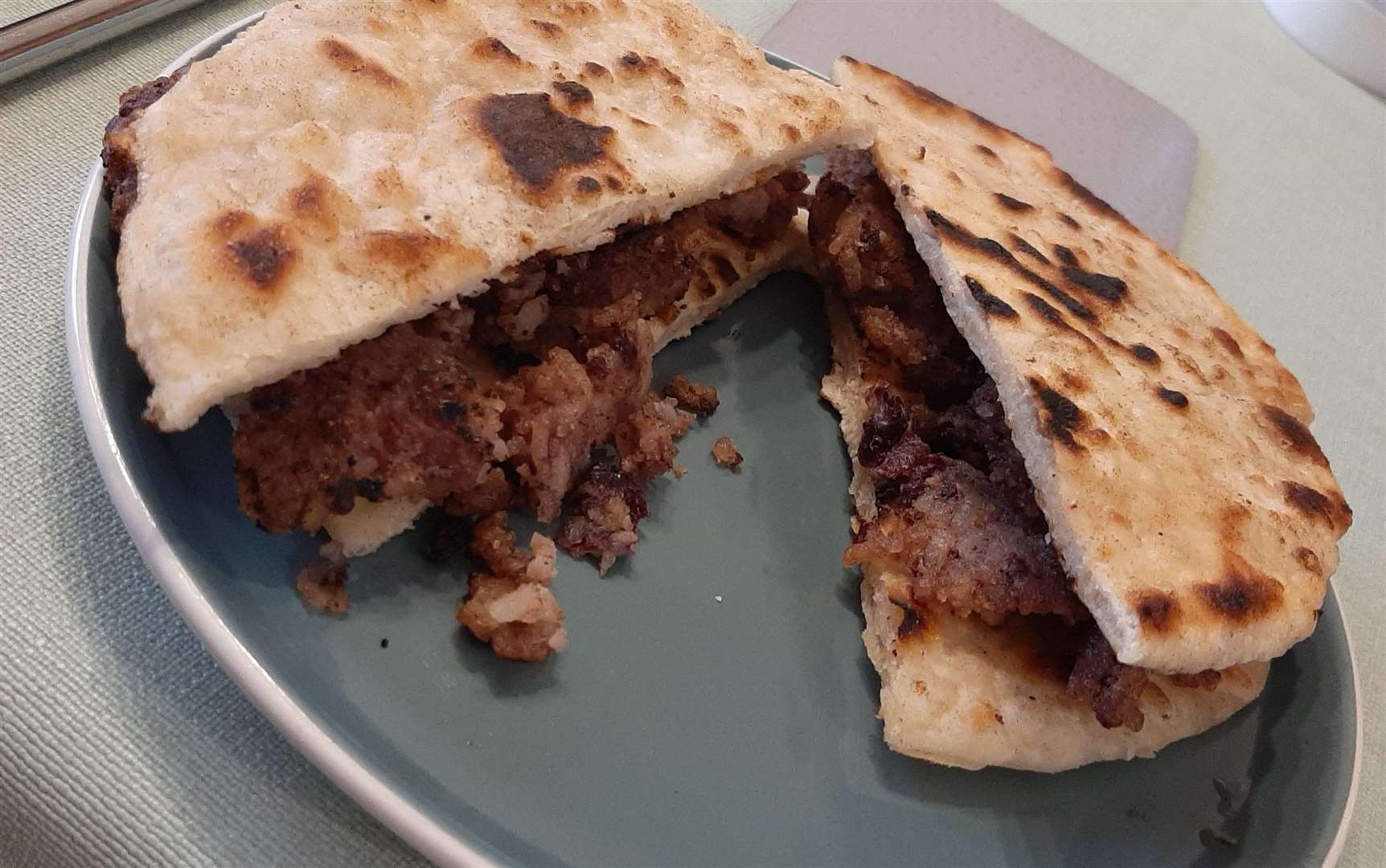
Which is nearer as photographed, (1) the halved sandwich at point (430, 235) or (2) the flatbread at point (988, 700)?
(1) the halved sandwich at point (430, 235)

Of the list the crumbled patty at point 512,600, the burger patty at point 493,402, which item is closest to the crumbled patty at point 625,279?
the burger patty at point 493,402

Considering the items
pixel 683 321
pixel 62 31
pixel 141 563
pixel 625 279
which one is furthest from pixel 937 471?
pixel 62 31

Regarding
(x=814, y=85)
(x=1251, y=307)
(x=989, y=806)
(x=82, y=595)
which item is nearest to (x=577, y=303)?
(x=814, y=85)

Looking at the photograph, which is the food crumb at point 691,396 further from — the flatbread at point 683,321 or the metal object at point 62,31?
the metal object at point 62,31

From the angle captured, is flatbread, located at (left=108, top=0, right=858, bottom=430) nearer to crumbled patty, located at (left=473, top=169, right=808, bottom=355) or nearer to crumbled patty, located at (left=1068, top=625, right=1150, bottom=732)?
crumbled patty, located at (left=473, top=169, right=808, bottom=355)

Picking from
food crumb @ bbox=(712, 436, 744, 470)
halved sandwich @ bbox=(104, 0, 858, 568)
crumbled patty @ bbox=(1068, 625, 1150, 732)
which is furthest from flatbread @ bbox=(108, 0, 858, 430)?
crumbled patty @ bbox=(1068, 625, 1150, 732)
